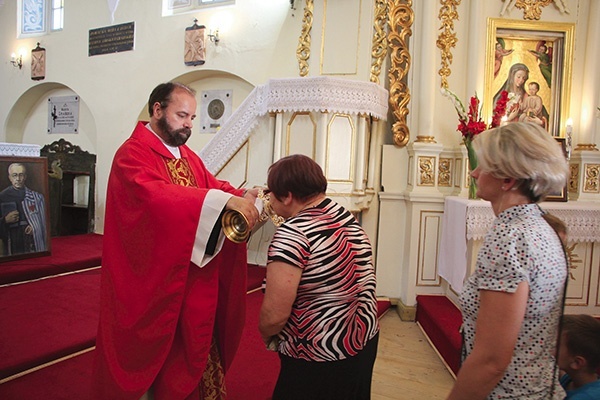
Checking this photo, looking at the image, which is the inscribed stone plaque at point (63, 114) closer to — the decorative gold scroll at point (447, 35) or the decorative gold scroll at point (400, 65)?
the decorative gold scroll at point (400, 65)

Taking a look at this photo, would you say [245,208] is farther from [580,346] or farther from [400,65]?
[400,65]

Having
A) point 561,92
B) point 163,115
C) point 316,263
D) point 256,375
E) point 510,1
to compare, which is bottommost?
point 256,375

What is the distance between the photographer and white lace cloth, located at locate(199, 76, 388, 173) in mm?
4301

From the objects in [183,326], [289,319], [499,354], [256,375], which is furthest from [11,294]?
[499,354]

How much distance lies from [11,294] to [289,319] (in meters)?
3.59

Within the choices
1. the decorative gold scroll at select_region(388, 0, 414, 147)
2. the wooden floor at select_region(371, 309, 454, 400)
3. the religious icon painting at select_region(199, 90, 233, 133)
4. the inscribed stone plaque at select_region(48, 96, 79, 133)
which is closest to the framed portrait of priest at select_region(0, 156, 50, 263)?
the religious icon painting at select_region(199, 90, 233, 133)

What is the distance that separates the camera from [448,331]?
12.3 ft

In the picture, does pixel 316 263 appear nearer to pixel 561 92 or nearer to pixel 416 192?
pixel 416 192

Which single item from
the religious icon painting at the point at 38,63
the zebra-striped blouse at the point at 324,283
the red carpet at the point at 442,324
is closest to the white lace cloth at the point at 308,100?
the red carpet at the point at 442,324

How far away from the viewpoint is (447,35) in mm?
4895

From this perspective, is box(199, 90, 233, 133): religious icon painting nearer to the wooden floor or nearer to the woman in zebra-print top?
the wooden floor

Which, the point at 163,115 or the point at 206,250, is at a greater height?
the point at 163,115

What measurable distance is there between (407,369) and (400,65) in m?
3.29

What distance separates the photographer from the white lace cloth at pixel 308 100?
4.30 meters
